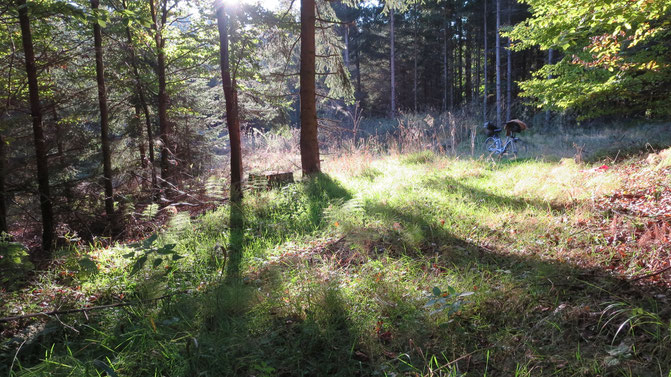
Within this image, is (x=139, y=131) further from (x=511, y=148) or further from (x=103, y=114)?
(x=511, y=148)

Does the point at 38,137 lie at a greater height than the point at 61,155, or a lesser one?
greater

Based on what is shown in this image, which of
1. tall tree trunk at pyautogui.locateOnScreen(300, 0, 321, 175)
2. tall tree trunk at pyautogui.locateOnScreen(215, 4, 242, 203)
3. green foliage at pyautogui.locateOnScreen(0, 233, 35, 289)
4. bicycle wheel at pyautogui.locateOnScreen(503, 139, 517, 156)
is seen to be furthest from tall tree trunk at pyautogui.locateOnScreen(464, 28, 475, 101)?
green foliage at pyautogui.locateOnScreen(0, 233, 35, 289)

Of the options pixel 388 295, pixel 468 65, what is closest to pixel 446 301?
pixel 388 295

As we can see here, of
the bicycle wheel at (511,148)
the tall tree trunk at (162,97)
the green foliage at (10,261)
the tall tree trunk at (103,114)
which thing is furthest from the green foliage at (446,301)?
the bicycle wheel at (511,148)

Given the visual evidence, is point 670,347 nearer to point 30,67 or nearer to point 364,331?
point 364,331

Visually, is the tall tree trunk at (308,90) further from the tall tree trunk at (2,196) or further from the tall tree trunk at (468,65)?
the tall tree trunk at (468,65)

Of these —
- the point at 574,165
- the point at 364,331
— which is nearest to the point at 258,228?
the point at 364,331

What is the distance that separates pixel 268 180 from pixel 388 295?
15.9 ft

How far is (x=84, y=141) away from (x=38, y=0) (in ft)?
10.2

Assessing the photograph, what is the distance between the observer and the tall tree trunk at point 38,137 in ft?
17.5

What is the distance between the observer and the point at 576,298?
93.6 inches

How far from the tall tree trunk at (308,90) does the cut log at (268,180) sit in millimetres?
454

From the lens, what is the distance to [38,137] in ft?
18.1

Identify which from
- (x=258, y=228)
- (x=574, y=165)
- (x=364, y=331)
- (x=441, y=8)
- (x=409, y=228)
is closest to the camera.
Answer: (x=364, y=331)
